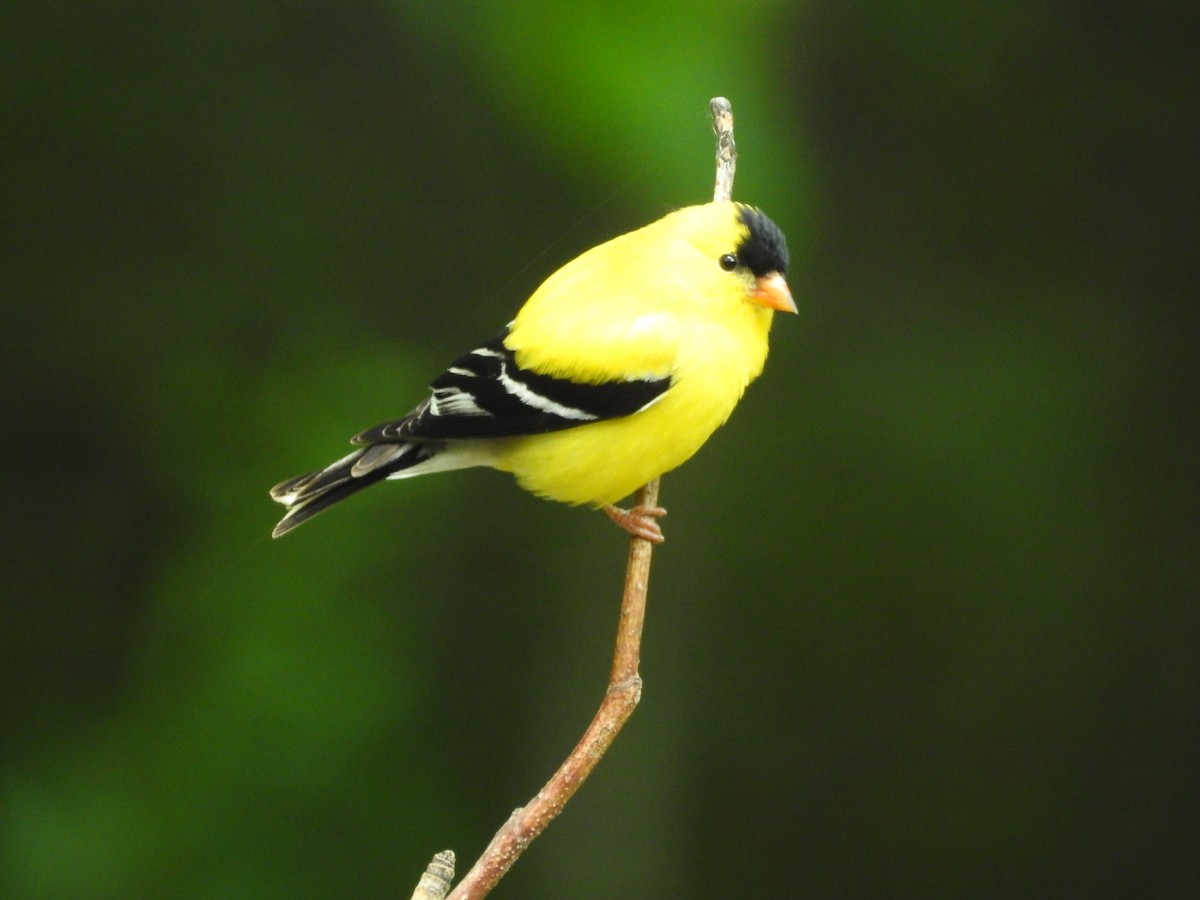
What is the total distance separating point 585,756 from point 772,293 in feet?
3.76

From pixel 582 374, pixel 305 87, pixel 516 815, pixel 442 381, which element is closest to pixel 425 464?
pixel 442 381

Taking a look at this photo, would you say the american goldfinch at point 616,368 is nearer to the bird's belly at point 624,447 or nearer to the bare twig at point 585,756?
the bird's belly at point 624,447

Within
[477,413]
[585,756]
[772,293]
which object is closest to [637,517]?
[477,413]

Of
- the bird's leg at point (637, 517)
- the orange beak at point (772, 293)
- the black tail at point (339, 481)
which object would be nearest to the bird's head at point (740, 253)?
the orange beak at point (772, 293)

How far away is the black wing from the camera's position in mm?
2713

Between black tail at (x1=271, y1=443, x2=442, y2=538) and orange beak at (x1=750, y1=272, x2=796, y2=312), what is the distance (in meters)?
0.76

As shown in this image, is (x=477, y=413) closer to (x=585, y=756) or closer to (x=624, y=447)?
(x=624, y=447)

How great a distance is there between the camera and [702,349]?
274 centimetres

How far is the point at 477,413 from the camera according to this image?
108 inches

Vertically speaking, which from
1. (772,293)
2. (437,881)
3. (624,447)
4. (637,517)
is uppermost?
(772,293)

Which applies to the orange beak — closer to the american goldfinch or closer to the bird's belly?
the american goldfinch

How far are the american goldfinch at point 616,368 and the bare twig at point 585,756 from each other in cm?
29

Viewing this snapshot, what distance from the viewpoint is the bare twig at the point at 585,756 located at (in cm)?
184

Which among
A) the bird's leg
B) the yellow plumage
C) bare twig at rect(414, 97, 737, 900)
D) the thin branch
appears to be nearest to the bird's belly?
the yellow plumage
